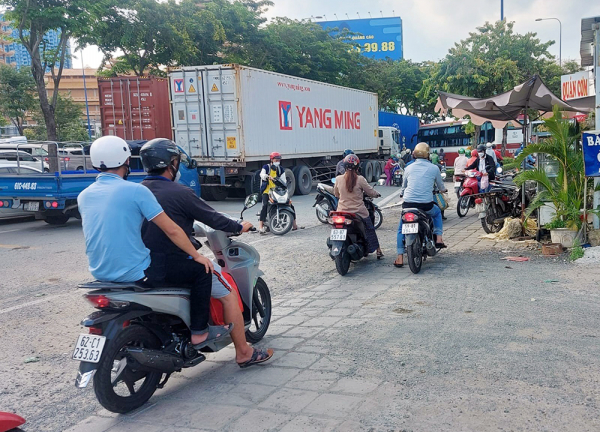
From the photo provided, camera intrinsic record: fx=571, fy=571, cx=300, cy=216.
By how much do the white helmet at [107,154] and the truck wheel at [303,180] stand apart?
15916mm

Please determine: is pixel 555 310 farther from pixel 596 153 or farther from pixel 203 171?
pixel 203 171

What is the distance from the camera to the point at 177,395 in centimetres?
381

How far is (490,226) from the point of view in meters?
10.1

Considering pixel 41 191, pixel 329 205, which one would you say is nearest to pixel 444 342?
pixel 329 205

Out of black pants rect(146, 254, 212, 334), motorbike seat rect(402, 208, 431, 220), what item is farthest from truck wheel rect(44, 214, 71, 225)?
black pants rect(146, 254, 212, 334)

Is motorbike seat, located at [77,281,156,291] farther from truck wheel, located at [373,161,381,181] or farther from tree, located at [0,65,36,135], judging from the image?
tree, located at [0,65,36,135]

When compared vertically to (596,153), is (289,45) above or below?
above

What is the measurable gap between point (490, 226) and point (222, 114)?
354 inches

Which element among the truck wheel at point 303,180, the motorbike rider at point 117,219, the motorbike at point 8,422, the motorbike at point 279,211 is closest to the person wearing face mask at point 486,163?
the motorbike at point 279,211

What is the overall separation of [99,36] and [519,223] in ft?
54.8

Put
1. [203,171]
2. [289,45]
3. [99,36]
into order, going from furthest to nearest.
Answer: [289,45] < [99,36] < [203,171]

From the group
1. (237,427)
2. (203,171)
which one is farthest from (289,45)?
(237,427)

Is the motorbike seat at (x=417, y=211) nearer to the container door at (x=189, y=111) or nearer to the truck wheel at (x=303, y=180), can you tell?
the container door at (x=189, y=111)

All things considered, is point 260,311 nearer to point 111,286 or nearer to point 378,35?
point 111,286
